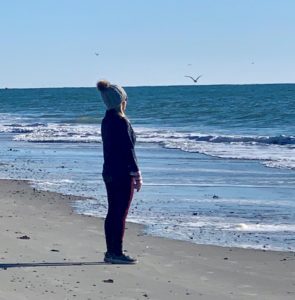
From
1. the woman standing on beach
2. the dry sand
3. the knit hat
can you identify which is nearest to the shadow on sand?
the dry sand

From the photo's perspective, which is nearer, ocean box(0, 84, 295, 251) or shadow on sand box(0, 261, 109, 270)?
shadow on sand box(0, 261, 109, 270)

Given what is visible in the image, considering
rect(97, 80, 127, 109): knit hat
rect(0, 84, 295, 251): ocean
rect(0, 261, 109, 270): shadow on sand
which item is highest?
rect(97, 80, 127, 109): knit hat

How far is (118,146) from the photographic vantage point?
903cm

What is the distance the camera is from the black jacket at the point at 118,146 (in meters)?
9.02

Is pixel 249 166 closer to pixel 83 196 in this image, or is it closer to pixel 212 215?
pixel 83 196

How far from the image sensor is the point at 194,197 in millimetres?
14000

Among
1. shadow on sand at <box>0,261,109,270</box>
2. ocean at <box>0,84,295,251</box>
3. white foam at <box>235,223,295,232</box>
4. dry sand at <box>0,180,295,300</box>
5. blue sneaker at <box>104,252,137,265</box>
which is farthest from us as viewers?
ocean at <box>0,84,295,251</box>

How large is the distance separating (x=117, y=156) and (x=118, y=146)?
0.10m

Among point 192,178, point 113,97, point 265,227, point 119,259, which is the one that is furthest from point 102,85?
point 192,178

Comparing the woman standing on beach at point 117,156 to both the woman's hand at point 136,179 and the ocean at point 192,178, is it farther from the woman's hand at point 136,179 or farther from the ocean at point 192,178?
the ocean at point 192,178

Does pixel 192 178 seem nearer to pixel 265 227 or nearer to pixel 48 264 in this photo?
A: pixel 265 227

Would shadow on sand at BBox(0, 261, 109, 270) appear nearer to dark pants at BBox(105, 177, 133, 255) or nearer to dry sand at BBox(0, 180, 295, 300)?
dry sand at BBox(0, 180, 295, 300)

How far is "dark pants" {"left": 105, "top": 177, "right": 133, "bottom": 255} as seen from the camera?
29.8 feet

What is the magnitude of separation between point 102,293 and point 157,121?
41508mm
